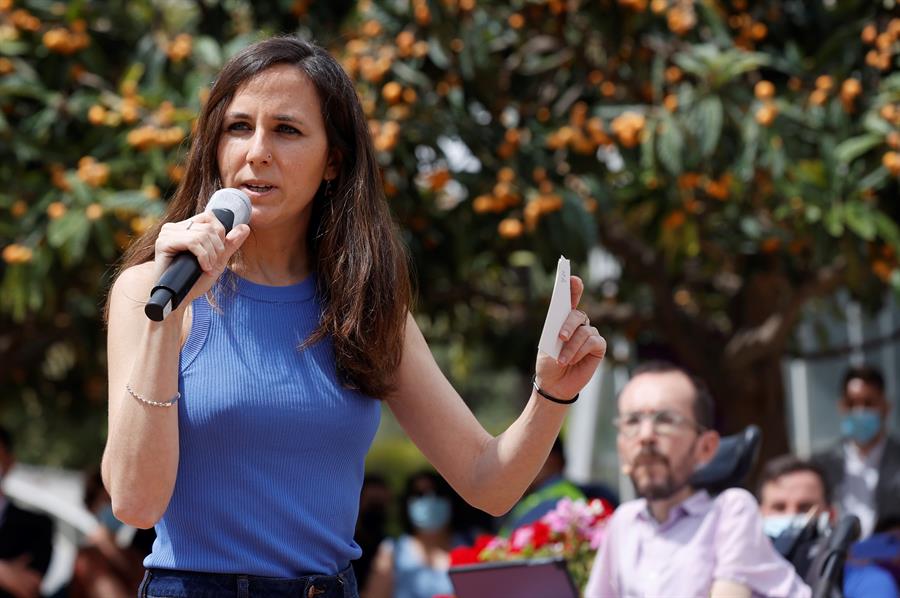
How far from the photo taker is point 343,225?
8.36 feet

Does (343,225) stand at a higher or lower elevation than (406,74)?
lower

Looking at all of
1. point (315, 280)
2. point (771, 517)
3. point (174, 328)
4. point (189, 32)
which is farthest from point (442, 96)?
point (174, 328)

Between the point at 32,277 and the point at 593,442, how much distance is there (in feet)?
30.6

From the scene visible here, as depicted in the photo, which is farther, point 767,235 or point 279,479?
point 767,235

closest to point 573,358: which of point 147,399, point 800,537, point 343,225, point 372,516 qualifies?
point 343,225

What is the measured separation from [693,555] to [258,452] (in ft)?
7.14

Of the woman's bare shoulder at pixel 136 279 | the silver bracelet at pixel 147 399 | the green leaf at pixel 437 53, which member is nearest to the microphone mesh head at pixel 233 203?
the woman's bare shoulder at pixel 136 279

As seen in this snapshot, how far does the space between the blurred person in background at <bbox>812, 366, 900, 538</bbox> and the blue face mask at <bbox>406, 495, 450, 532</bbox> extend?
6.41 feet

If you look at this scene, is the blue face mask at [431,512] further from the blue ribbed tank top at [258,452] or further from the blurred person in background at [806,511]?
the blue ribbed tank top at [258,452]

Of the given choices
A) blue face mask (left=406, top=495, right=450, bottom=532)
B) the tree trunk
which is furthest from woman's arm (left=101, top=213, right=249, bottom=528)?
the tree trunk

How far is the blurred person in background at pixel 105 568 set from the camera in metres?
8.05

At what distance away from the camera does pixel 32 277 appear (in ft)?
21.8

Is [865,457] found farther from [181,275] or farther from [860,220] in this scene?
[181,275]

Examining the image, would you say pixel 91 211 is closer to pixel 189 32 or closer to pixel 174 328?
pixel 189 32
